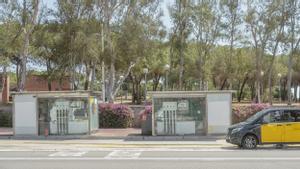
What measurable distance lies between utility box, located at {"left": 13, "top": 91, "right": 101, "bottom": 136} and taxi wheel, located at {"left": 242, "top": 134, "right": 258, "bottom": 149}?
30.6 feet

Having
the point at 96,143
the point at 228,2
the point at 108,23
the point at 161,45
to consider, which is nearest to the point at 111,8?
the point at 108,23

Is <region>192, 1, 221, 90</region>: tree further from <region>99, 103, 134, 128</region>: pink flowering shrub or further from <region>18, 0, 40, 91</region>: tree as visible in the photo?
<region>99, 103, 134, 128</region>: pink flowering shrub

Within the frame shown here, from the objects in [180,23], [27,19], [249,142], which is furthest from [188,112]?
[180,23]

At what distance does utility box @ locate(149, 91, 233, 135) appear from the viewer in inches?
1118

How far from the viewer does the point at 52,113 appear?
95.9ft

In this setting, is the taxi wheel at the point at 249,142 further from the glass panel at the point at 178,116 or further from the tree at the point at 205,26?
the tree at the point at 205,26

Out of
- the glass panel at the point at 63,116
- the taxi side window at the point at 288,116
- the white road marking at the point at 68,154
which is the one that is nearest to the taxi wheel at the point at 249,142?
the taxi side window at the point at 288,116

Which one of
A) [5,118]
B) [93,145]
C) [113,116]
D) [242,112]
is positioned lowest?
[93,145]

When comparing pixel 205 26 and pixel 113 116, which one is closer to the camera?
pixel 113 116

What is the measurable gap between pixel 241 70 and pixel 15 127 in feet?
144

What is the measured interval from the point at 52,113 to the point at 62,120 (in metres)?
0.65

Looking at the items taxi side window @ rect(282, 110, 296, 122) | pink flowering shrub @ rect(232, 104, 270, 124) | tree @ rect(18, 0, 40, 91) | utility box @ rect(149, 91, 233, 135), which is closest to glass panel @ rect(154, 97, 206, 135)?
utility box @ rect(149, 91, 233, 135)

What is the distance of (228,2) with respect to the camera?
50250 mm

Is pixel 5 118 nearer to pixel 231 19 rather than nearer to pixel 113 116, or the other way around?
pixel 113 116
